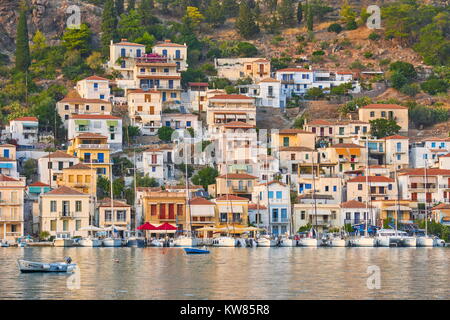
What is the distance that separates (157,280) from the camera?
186 feet

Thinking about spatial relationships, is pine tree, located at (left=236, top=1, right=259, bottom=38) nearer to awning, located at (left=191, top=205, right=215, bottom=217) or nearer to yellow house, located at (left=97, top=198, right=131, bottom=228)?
awning, located at (left=191, top=205, right=215, bottom=217)

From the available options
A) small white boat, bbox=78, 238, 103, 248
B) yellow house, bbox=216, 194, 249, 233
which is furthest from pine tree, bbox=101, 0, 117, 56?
small white boat, bbox=78, 238, 103, 248

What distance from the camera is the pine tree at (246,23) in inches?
5536

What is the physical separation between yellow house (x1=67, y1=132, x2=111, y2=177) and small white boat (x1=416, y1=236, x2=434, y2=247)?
2599 cm

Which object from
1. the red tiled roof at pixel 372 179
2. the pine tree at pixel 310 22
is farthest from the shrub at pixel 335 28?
the red tiled roof at pixel 372 179

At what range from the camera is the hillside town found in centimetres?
9200

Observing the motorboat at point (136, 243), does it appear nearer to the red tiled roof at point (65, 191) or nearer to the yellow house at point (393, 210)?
the red tiled roof at point (65, 191)

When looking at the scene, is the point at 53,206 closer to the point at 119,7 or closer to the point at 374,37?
the point at 119,7

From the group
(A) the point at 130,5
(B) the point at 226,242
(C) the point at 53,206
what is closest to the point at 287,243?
(B) the point at 226,242

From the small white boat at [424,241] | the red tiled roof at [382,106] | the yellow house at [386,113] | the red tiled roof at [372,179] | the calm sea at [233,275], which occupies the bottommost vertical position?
the small white boat at [424,241]

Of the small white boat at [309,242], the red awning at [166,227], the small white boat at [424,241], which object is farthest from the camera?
the red awning at [166,227]

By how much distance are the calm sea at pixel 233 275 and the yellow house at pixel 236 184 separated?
59.1 feet
